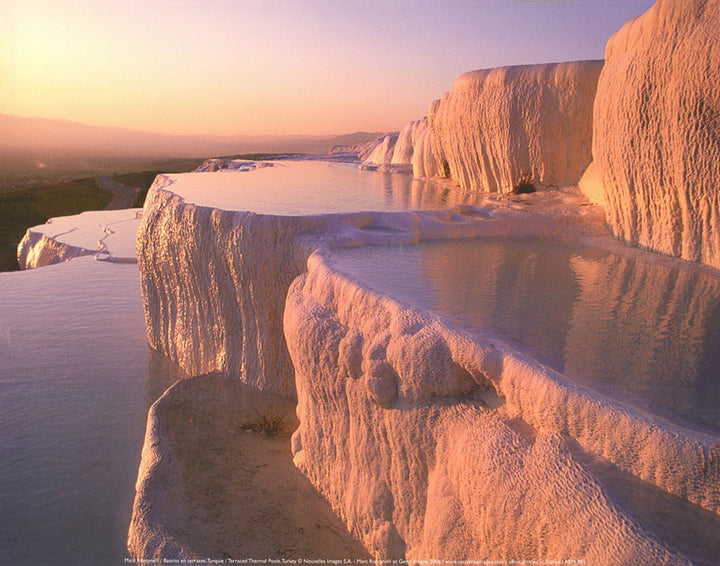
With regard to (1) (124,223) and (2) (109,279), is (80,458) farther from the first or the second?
(1) (124,223)

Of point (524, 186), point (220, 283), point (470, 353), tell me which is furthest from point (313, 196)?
point (470, 353)

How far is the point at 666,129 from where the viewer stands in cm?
386

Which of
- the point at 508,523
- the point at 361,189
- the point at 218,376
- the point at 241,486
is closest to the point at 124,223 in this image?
the point at 361,189

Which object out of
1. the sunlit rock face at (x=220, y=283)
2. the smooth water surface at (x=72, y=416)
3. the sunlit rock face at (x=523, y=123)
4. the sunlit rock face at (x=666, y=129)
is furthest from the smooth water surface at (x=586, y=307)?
the sunlit rock face at (x=523, y=123)

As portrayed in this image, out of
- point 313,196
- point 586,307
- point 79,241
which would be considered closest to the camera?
point 586,307

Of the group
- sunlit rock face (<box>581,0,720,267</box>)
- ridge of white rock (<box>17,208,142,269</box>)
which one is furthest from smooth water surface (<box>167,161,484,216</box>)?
ridge of white rock (<box>17,208,142,269</box>)

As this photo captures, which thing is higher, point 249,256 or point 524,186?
point 524,186

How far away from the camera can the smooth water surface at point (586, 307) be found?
83.0 inches

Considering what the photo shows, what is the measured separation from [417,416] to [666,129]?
3.06m

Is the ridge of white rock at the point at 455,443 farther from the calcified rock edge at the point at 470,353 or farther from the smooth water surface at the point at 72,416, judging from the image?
the smooth water surface at the point at 72,416

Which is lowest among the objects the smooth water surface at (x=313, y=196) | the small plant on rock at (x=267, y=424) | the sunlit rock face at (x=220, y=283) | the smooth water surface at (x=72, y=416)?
the smooth water surface at (x=72, y=416)

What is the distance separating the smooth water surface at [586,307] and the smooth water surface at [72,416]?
8.91 feet

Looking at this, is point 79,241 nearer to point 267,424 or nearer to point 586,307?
point 267,424

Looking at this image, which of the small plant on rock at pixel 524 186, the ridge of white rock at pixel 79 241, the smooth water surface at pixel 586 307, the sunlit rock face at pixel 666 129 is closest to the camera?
the smooth water surface at pixel 586 307
